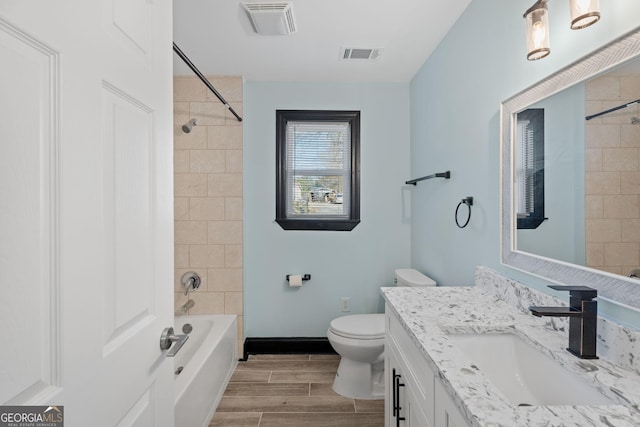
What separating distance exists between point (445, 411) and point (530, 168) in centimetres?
94

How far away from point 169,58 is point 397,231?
220 centimetres

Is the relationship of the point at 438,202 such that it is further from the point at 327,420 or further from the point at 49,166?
the point at 49,166

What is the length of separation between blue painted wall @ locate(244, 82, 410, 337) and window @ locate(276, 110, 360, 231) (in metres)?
0.09

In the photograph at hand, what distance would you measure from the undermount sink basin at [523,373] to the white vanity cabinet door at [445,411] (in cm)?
12

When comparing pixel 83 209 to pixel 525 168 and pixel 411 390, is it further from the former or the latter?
pixel 525 168

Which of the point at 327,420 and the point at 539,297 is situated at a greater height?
the point at 539,297

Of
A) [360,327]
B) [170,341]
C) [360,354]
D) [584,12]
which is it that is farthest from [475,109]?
[170,341]

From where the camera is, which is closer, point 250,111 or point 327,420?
point 327,420

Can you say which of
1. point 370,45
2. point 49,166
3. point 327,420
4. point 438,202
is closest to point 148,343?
point 49,166

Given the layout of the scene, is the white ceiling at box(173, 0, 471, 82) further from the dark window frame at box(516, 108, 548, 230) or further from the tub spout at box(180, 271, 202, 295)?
the tub spout at box(180, 271, 202, 295)

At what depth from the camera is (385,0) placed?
1688 mm

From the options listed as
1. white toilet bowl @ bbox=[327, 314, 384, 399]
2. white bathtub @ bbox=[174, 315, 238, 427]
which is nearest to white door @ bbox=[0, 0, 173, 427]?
white bathtub @ bbox=[174, 315, 238, 427]

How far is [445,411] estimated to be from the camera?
797 mm

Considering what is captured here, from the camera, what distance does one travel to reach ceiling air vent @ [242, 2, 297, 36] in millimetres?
1710
